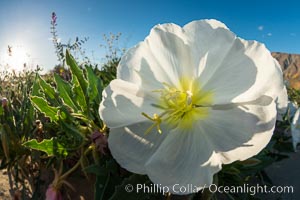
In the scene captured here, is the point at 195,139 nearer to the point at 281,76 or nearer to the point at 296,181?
the point at 281,76

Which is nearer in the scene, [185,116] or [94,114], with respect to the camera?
[185,116]

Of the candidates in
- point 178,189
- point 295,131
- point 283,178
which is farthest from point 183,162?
point 283,178

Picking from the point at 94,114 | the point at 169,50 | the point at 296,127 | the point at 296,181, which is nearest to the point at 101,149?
the point at 94,114

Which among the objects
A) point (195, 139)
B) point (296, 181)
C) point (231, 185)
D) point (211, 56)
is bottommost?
point (296, 181)

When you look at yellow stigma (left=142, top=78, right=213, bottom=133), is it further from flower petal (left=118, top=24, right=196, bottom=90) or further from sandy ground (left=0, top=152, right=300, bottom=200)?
sandy ground (left=0, top=152, right=300, bottom=200)

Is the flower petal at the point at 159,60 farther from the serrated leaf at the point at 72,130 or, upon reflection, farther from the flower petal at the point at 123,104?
the serrated leaf at the point at 72,130

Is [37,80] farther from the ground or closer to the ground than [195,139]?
farther from the ground

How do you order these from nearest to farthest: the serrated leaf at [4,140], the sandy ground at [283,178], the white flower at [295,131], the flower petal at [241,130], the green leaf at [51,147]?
the flower petal at [241,130]
the green leaf at [51,147]
the serrated leaf at [4,140]
the white flower at [295,131]
the sandy ground at [283,178]

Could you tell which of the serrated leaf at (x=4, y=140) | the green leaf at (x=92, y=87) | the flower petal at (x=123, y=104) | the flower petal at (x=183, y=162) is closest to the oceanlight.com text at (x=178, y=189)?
the flower petal at (x=183, y=162)
